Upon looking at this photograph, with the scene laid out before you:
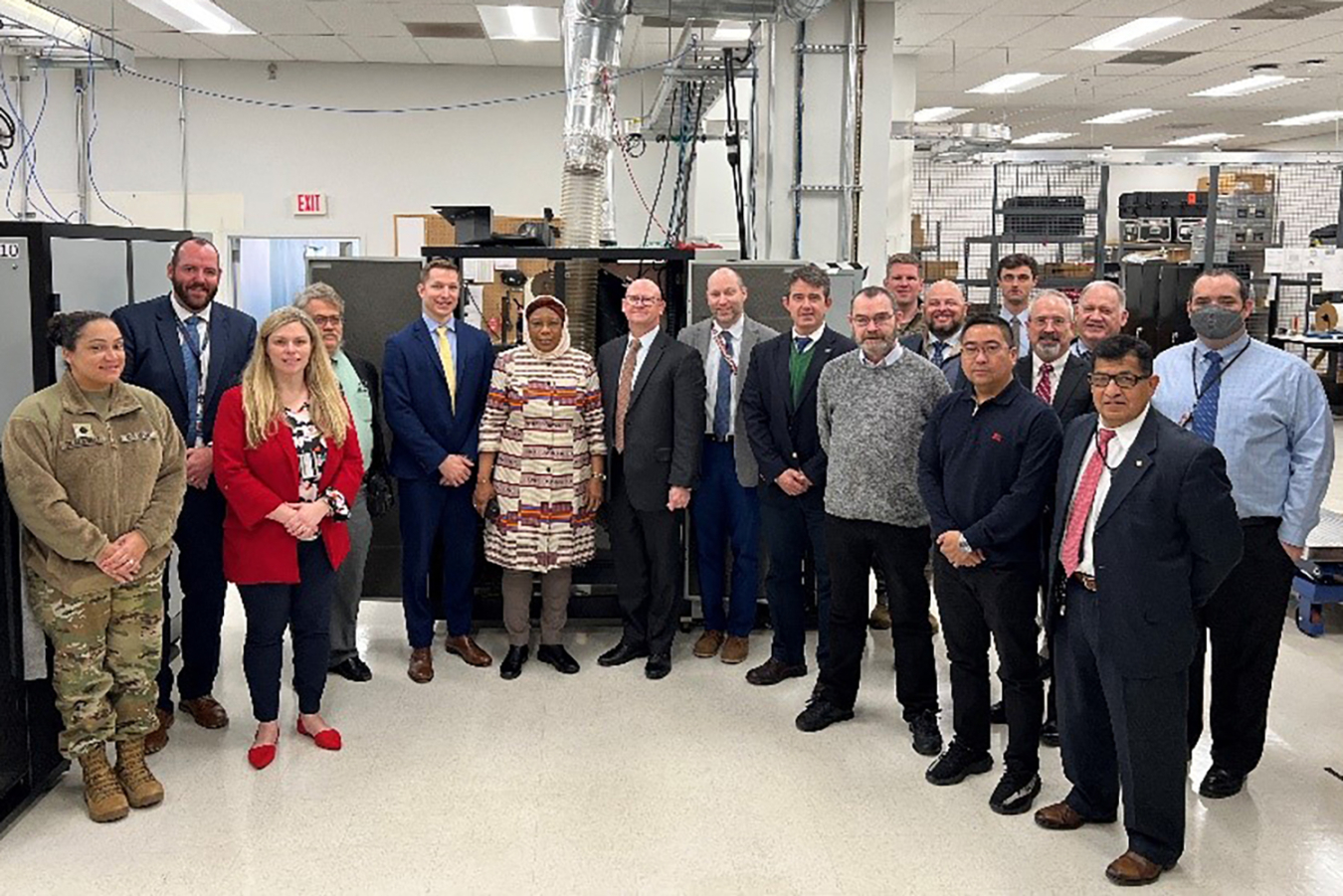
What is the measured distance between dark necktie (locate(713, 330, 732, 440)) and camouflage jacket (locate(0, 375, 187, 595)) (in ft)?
6.77

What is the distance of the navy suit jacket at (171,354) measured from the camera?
3.76 m

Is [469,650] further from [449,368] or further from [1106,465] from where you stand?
[1106,465]

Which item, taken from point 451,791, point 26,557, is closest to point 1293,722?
point 451,791

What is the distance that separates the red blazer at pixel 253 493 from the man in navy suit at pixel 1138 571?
225 cm

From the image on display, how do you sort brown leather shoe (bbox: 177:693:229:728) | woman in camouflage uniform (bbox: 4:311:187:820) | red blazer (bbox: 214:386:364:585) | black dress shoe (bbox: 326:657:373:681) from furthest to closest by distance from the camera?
black dress shoe (bbox: 326:657:373:681)
brown leather shoe (bbox: 177:693:229:728)
red blazer (bbox: 214:386:364:585)
woman in camouflage uniform (bbox: 4:311:187:820)

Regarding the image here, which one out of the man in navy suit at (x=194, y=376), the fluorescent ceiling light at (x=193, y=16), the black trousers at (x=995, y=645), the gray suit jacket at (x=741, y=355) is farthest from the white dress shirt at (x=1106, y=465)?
the fluorescent ceiling light at (x=193, y=16)

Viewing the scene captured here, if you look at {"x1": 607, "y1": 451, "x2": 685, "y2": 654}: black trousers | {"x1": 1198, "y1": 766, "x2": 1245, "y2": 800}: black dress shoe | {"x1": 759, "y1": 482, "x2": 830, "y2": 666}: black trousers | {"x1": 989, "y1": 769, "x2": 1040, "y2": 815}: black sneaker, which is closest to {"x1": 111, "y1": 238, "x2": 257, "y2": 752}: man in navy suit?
{"x1": 607, "y1": 451, "x2": 685, "y2": 654}: black trousers

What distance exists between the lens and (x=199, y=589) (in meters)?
3.94

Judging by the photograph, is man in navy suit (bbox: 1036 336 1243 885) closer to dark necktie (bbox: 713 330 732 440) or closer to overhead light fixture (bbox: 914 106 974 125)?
dark necktie (bbox: 713 330 732 440)

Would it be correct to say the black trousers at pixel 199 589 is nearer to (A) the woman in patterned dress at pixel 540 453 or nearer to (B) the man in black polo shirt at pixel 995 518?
(A) the woman in patterned dress at pixel 540 453

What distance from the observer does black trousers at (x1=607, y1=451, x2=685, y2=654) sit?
4613mm

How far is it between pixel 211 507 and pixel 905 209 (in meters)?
7.87

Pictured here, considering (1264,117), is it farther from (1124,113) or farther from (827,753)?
(827,753)

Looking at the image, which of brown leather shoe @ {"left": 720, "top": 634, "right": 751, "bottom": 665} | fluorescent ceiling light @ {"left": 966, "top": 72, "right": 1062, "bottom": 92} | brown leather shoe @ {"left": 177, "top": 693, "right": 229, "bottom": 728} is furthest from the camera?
fluorescent ceiling light @ {"left": 966, "top": 72, "right": 1062, "bottom": 92}
